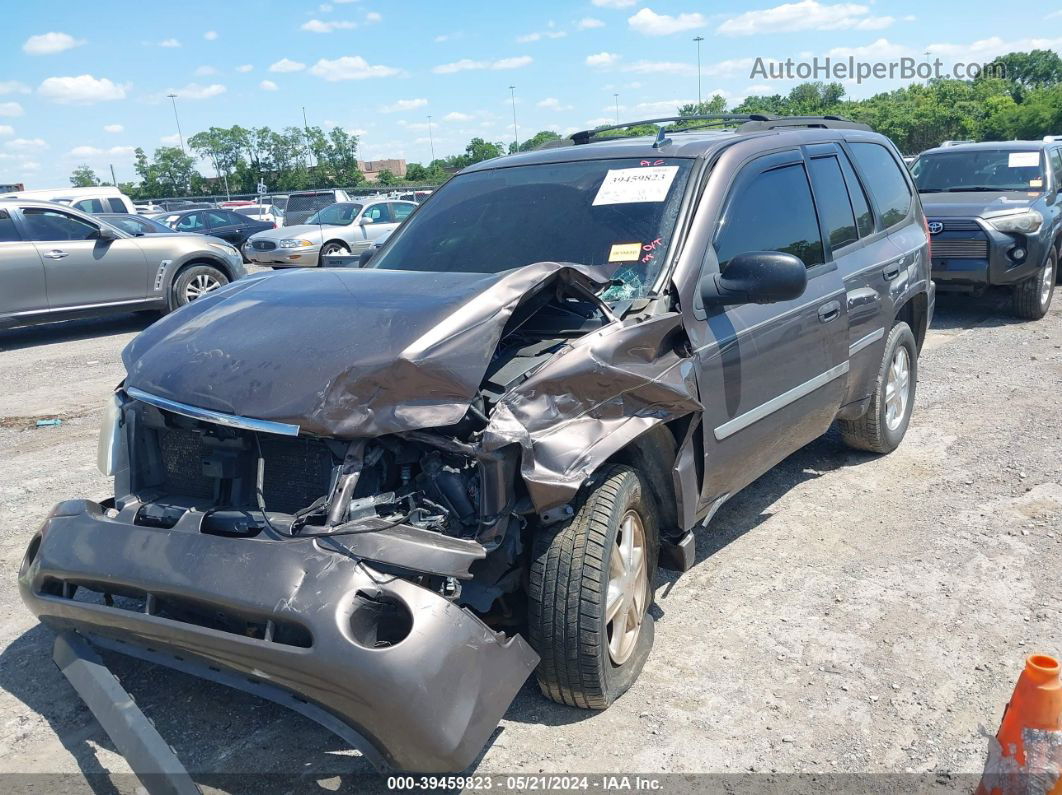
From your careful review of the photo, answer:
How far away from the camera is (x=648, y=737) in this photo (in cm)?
292

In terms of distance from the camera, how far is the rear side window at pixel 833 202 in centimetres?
457

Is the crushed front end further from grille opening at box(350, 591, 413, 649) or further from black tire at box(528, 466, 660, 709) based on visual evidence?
black tire at box(528, 466, 660, 709)

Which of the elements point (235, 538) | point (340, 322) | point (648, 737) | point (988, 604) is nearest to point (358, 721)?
point (235, 538)

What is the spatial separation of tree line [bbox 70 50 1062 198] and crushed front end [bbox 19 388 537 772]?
108ft

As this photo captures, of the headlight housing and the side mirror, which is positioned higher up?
the side mirror

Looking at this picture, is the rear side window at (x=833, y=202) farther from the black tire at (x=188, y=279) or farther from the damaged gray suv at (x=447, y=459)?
the black tire at (x=188, y=279)

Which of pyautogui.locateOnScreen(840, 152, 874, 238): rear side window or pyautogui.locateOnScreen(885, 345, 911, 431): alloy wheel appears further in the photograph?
pyautogui.locateOnScreen(885, 345, 911, 431): alloy wheel

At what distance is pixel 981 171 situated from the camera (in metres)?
11.1

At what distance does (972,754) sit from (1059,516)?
7.43ft

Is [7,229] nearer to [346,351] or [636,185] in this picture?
[636,185]

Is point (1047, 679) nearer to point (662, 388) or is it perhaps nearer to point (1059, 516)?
point (662, 388)

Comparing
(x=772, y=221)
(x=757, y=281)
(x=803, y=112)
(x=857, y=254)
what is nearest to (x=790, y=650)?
(x=757, y=281)

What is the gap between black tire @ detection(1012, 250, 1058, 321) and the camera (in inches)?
386

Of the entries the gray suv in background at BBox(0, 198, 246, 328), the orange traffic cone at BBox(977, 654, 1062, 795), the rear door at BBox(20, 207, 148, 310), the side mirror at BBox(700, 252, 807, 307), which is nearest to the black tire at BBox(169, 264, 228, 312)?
the gray suv in background at BBox(0, 198, 246, 328)
